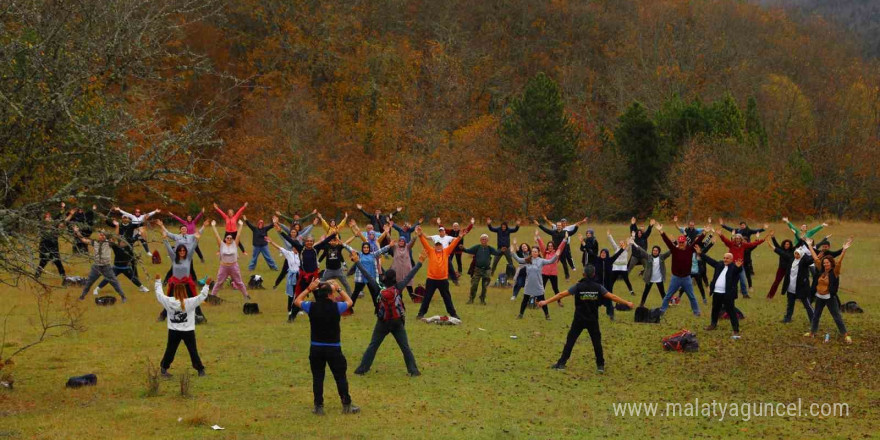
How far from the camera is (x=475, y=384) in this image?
13.9 m

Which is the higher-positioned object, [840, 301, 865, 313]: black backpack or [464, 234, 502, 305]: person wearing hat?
[464, 234, 502, 305]: person wearing hat

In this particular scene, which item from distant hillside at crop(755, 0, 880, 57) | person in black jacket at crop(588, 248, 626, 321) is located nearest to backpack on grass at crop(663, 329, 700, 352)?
person in black jacket at crop(588, 248, 626, 321)

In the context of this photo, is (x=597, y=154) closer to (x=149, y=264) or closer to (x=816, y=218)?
(x=816, y=218)

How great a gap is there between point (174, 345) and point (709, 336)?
36.0ft

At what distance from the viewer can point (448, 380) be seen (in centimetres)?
1415

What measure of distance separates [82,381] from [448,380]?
5.86 meters

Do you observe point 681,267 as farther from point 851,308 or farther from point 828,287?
point 851,308

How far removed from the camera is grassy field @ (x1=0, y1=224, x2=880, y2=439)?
11.5 metres

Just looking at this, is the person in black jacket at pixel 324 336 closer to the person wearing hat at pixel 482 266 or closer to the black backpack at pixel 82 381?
the black backpack at pixel 82 381

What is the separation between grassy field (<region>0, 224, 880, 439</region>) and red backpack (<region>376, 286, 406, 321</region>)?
3.61ft

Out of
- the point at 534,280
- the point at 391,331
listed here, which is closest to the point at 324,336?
the point at 391,331

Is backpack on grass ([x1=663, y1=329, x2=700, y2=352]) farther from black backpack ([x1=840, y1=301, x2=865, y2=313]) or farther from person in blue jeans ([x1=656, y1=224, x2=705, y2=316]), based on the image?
black backpack ([x1=840, y1=301, x2=865, y2=313])

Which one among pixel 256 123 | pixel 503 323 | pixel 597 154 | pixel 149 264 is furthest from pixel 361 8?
pixel 503 323

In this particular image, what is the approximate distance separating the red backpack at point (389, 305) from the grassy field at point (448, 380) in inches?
43.4
